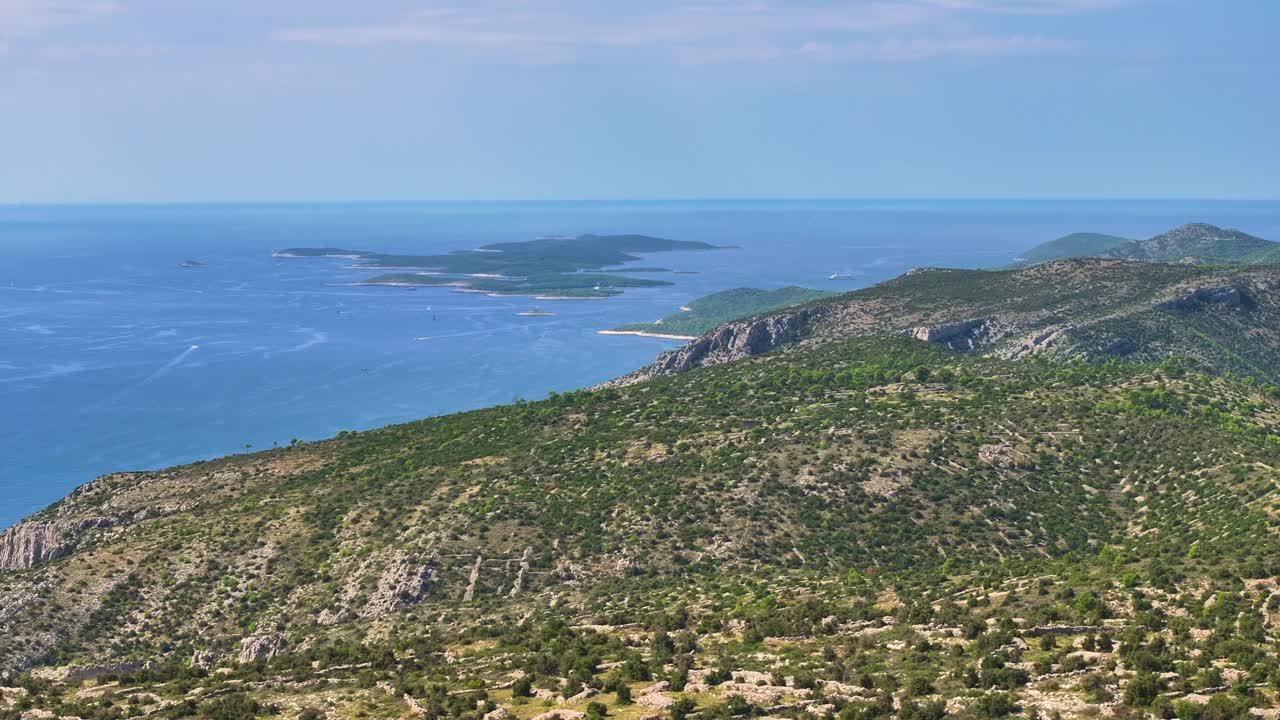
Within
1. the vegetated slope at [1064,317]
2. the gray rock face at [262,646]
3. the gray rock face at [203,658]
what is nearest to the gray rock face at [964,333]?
the vegetated slope at [1064,317]

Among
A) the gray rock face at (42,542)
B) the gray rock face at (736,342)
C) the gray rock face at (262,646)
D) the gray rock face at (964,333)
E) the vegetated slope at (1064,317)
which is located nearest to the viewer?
the gray rock face at (262,646)

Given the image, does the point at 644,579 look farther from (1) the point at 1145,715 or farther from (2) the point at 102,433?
(2) the point at 102,433

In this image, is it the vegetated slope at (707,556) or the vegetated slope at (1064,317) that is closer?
the vegetated slope at (707,556)

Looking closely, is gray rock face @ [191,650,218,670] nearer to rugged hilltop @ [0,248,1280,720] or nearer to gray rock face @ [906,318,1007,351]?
rugged hilltop @ [0,248,1280,720]

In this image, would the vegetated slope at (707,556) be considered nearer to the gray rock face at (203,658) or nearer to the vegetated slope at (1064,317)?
the gray rock face at (203,658)

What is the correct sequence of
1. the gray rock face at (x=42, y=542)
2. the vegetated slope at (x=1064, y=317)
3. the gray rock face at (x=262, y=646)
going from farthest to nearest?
the vegetated slope at (x=1064, y=317) → the gray rock face at (x=42, y=542) → the gray rock face at (x=262, y=646)

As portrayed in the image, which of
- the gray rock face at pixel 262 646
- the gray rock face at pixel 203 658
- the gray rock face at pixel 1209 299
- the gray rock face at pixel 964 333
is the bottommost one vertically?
the gray rock face at pixel 203 658

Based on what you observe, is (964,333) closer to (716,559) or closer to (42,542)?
(716,559)
